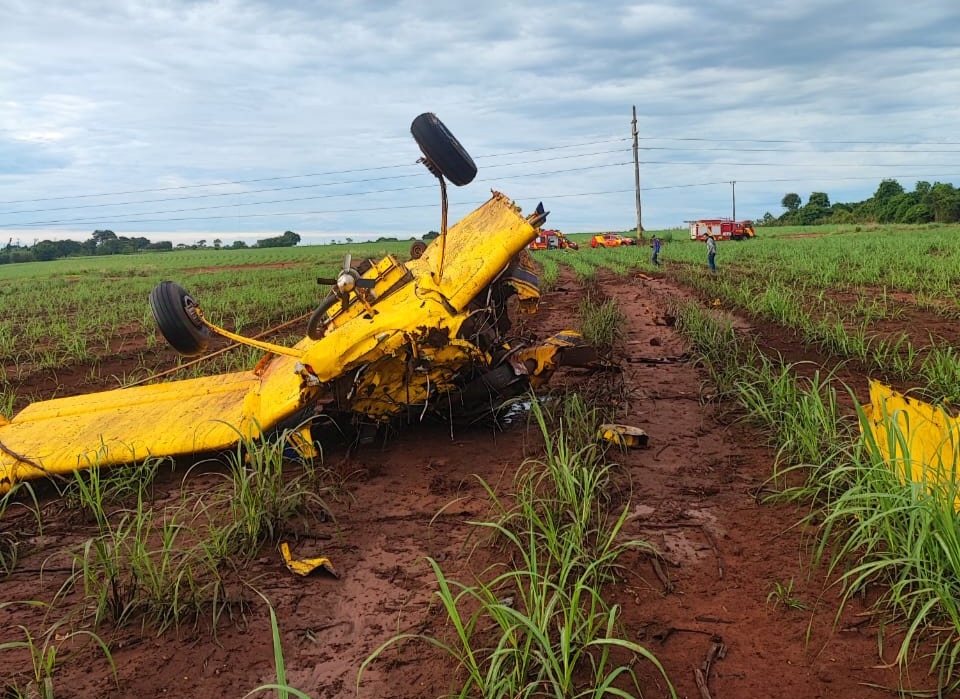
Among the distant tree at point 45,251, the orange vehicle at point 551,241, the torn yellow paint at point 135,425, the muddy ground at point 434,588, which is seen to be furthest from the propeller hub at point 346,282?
the distant tree at point 45,251

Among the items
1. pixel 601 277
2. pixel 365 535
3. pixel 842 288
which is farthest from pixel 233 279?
pixel 365 535

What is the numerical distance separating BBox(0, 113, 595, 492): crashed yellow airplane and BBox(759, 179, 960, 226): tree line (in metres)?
48.1

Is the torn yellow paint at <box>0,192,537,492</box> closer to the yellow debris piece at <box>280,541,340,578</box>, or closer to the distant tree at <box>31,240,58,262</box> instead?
the yellow debris piece at <box>280,541,340,578</box>

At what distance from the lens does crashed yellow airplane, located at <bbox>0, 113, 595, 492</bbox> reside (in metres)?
3.44

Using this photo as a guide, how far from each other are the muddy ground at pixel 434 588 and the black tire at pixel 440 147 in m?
1.57

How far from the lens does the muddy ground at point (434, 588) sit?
6.22 ft

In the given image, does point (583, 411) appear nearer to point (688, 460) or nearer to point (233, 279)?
point (688, 460)

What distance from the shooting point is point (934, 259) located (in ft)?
43.7

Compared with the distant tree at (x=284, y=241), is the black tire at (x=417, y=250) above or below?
below

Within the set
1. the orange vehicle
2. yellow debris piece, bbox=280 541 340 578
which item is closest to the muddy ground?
yellow debris piece, bbox=280 541 340 578

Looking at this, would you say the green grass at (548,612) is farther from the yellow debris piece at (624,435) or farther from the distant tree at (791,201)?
the distant tree at (791,201)

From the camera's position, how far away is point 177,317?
3443 millimetres

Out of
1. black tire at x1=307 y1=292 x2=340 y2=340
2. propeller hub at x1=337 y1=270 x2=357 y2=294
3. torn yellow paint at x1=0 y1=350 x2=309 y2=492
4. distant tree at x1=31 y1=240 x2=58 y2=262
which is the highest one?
distant tree at x1=31 y1=240 x2=58 y2=262

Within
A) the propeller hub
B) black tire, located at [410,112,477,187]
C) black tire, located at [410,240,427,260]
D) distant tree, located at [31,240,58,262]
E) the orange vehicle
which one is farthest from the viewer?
distant tree, located at [31,240,58,262]
